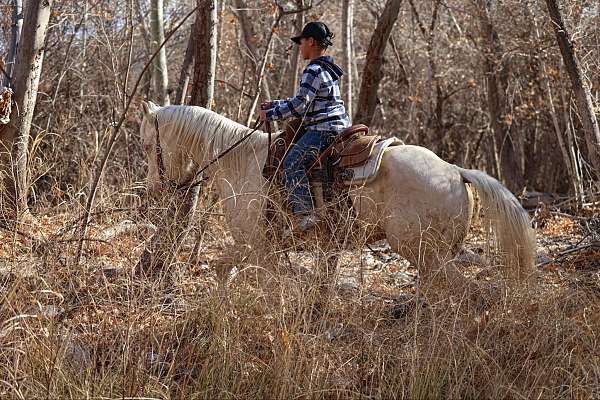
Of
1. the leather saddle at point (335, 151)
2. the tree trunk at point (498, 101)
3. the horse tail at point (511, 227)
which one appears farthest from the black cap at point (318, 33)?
the tree trunk at point (498, 101)

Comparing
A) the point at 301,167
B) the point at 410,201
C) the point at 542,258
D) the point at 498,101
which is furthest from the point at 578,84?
the point at 498,101

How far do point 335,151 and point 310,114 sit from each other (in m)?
0.35

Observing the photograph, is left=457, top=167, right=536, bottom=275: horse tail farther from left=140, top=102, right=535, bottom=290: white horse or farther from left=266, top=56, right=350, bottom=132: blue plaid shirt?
left=266, top=56, right=350, bottom=132: blue plaid shirt

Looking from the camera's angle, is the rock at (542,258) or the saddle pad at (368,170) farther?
the rock at (542,258)

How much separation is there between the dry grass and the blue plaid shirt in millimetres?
1217

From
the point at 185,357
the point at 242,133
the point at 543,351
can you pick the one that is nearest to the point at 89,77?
the point at 242,133

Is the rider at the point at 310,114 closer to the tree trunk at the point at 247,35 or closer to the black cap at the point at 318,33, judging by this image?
the black cap at the point at 318,33

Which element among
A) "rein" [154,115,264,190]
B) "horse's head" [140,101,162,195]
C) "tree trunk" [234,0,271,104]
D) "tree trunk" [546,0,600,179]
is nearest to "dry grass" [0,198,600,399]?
"rein" [154,115,264,190]

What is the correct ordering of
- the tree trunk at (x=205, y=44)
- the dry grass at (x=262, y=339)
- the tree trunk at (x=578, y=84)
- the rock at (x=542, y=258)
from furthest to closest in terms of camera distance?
the tree trunk at (x=578, y=84) → the rock at (x=542, y=258) → the tree trunk at (x=205, y=44) → the dry grass at (x=262, y=339)

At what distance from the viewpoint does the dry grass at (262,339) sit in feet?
12.5

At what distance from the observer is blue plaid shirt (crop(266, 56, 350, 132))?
17.5 feet

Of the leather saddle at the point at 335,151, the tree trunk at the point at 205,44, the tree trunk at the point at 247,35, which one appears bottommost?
the leather saddle at the point at 335,151

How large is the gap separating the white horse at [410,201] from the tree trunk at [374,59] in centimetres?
392

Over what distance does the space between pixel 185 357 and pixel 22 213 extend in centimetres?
172
